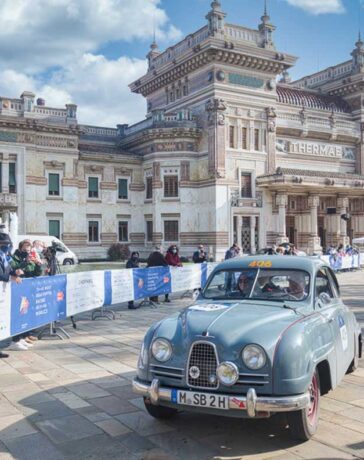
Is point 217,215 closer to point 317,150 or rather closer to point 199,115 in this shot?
point 199,115

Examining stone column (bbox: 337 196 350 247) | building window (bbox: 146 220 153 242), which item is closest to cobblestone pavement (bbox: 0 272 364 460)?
building window (bbox: 146 220 153 242)

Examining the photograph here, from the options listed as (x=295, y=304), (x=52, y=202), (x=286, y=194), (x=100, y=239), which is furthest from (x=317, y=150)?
(x=295, y=304)

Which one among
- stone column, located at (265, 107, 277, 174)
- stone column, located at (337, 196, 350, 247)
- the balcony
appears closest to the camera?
the balcony

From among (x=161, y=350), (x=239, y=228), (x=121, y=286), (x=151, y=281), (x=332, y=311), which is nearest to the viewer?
(x=161, y=350)

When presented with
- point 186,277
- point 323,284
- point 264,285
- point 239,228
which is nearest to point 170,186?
point 239,228

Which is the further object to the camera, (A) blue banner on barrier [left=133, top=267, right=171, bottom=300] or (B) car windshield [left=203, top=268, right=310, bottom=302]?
(A) blue banner on barrier [left=133, top=267, right=171, bottom=300]

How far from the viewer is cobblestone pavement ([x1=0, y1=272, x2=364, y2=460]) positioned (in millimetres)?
4945

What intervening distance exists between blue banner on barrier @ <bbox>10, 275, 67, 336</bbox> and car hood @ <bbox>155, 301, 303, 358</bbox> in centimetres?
445

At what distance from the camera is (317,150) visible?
4481 centimetres

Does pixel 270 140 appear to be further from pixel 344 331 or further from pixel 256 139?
pixel 344 331

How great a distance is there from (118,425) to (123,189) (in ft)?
120

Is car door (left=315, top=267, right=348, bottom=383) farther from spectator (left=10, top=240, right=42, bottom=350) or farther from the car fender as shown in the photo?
spectator (left=10, top=240, right=42, bottom=350)

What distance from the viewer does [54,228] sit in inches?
1494

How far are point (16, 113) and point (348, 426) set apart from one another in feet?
116
